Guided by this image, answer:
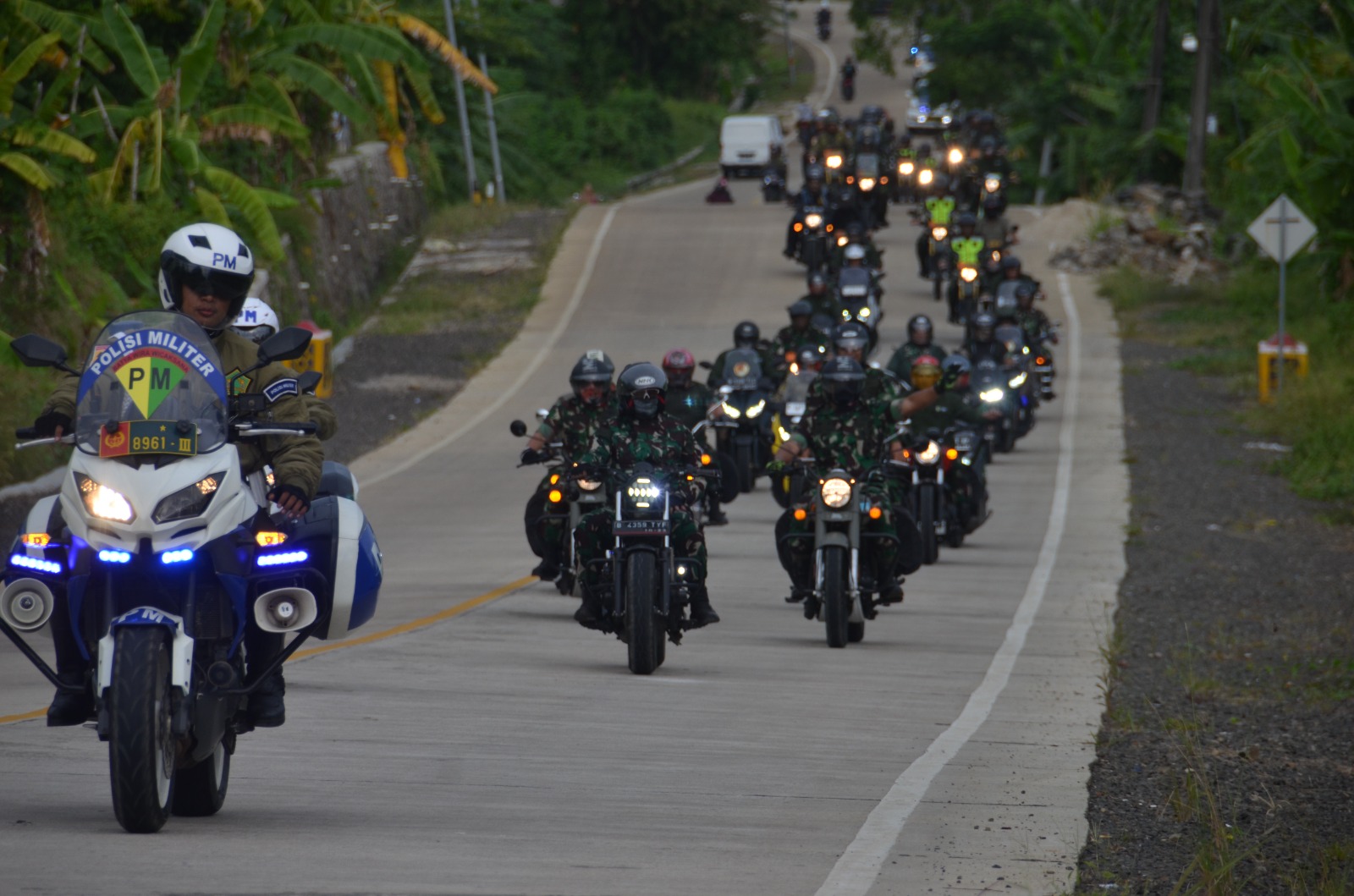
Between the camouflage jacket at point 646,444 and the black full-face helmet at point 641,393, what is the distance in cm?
6

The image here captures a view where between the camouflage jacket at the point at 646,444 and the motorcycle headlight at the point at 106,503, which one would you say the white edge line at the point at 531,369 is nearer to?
the camouflage jacket at the point at 646,444

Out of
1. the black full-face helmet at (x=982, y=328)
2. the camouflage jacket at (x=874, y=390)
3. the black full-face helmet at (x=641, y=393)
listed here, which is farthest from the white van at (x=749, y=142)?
the black full-face helmet at (x=641, y=393)

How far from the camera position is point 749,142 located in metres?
67.7

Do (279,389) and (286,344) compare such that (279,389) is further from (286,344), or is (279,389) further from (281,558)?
(281,558)

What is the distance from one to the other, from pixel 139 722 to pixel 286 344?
59.3 inches

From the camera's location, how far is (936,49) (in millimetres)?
75188

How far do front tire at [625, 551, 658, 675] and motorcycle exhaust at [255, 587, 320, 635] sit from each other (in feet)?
16.8

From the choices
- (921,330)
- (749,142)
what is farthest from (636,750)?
(749,142)

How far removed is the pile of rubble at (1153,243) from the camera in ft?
164

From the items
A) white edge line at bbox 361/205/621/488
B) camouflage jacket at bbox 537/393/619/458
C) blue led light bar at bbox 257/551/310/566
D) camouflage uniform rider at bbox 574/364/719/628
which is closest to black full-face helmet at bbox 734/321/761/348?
white edge line at bbox 361/205/621/488

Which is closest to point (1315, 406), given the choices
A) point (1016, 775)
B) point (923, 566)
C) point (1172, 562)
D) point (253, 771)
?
point (1172, 562)

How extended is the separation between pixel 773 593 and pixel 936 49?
197ft

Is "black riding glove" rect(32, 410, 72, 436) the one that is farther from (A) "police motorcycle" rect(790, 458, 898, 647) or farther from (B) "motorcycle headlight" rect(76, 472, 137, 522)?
(A) "police motorcycle" rect(790, 458, 898, 647)

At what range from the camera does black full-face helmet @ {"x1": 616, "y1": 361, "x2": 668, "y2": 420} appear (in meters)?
13.5
